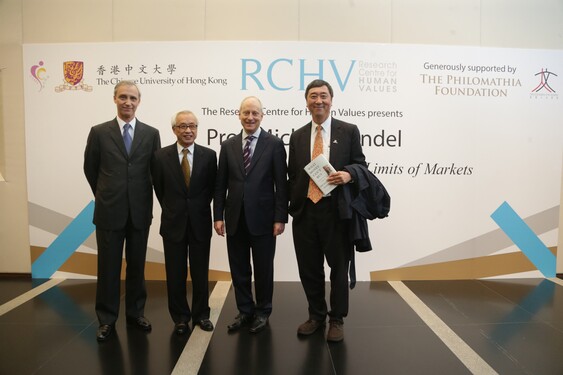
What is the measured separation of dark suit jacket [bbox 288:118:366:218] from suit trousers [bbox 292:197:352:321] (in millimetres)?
82

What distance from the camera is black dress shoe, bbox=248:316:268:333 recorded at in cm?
276

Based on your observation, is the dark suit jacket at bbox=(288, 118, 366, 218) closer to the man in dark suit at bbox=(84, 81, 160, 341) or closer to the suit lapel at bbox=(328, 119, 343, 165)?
the suit lapel at bbox=(328, 119, 343, 165)

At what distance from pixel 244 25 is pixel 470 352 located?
3.52 meters

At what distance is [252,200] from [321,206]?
1.58ft

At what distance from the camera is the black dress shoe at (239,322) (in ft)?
9.16

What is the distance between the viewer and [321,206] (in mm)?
2615

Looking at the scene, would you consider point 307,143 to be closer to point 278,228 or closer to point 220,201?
point 278,228

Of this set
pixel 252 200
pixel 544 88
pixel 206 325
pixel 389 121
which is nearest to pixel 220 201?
pixel 252 200

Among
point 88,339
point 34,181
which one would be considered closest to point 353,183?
point 88,339

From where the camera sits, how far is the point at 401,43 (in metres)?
3.98

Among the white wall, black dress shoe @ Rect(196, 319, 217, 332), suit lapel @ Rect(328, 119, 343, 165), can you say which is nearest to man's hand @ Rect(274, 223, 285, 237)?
suit lapel @ Rect(328, 119, 343, 165)

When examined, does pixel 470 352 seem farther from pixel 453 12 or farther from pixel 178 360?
pixel 453 12

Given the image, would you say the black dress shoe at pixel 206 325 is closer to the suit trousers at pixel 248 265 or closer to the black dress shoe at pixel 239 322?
the black dress shoe at pixel 239 322

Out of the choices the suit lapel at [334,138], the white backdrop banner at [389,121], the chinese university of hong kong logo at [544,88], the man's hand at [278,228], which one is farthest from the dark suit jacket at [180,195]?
the chinese university of hong kong logo at [544,88]
